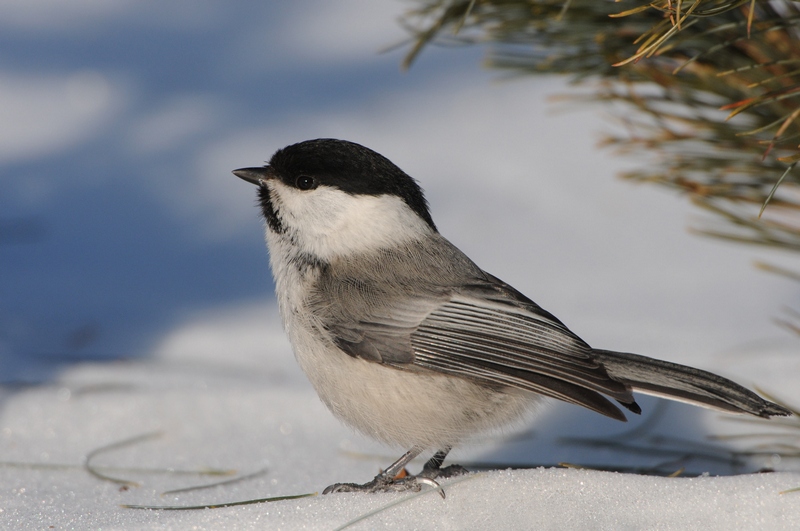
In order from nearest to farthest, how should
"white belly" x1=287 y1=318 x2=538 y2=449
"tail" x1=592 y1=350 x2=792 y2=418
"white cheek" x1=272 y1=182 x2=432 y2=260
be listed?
1. "tail" x1=592 y1=350 x2=792 y2=418
2. "white belly" x1=287 y1=318 x2=538 y2=449
3. "white cheek" x1=272 y1=182 x2=432 y2=260

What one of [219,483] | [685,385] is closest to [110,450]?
[219,483]

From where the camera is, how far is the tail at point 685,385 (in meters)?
1.49

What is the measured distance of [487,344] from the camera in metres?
1.63

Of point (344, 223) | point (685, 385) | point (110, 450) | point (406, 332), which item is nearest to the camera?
point (685, 385)

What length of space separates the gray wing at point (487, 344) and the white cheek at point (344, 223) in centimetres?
19

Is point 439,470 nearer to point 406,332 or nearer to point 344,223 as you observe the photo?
point 406,332

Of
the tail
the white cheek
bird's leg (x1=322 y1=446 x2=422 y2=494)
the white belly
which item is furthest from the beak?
the tail

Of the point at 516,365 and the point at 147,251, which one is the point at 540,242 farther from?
the point at 516,365

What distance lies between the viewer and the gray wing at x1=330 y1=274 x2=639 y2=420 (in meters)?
1.54

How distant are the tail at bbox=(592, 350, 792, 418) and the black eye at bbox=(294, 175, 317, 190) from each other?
0.73 m

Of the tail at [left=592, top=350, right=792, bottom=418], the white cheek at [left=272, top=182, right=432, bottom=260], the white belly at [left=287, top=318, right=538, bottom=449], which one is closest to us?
the tail at [left=592, top=350, right=792, bottom=418]

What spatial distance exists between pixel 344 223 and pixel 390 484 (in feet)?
1.92

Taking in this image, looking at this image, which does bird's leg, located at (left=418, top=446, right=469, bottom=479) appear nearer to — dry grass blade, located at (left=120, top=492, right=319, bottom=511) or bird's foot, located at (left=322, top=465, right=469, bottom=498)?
bird's foot, located at (left=322, top=465, right=469, bottom=498)

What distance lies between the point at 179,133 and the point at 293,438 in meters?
2.38
